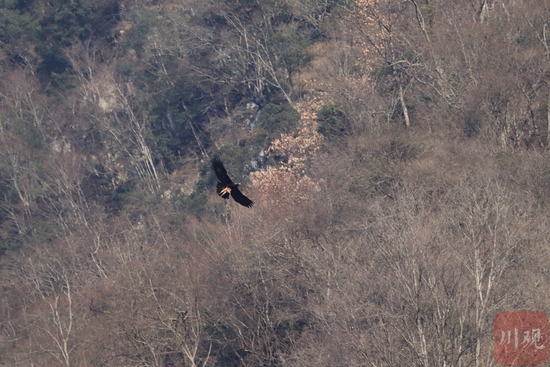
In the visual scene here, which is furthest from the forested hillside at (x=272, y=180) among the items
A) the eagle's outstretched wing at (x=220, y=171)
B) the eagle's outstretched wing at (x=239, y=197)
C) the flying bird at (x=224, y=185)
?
the eagle's outstretched wing at (x=220, y=171)

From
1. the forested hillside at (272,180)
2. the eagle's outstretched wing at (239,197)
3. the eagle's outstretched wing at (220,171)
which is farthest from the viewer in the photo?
the forested hillside at (272,180)

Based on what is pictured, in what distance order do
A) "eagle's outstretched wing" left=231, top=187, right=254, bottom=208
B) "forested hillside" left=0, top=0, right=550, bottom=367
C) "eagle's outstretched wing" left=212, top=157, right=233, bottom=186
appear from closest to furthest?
1. "eagle's outstretched wing" left=212, top=157, right=233, bottom=186
2. "eagle's outstretched wing" left=231, top=187, right=254, bottom=208
3. "forested hillside" left=0, top=0, right=550, bottom=367

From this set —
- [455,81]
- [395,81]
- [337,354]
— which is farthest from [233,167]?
[337,354]

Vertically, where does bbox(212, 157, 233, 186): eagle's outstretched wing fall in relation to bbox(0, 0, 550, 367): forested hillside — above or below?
above

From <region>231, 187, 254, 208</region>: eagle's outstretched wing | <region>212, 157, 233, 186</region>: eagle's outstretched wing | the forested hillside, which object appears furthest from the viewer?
the forested hillside

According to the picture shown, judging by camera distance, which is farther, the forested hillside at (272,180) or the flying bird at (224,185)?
the forested hillside at (272,180)

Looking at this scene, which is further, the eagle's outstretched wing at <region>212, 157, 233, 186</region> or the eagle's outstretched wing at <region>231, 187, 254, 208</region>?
the eagle's outstretched wing at <region>231, 187, 254, 208</region>

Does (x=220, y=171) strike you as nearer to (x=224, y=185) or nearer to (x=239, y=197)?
(x=224, y=185)

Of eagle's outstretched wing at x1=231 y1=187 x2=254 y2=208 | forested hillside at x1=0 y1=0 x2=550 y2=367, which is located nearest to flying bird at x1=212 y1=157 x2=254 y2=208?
eagle's outstretched wing at x1=231 y1=187 x2=254 y2=208

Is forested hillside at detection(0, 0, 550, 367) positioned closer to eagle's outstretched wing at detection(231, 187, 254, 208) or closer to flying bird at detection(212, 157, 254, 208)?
eagle's outstretched wing at detection(231, 187, 254, 208)

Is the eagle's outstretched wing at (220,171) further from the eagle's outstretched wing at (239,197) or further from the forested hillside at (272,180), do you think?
the forested hillside at (272,180)
